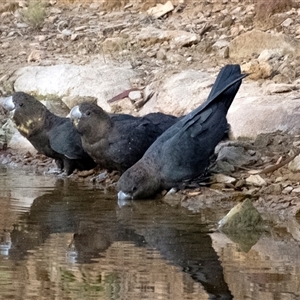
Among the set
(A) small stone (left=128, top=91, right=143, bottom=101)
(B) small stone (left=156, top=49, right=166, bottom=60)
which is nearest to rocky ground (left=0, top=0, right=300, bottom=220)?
(B) small stone (left=156, top=49, right=166, bottom=60)

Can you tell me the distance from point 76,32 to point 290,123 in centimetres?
488

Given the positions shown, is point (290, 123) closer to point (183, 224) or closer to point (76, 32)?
point (183, 224)

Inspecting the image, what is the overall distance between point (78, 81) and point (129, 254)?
5.18 meters

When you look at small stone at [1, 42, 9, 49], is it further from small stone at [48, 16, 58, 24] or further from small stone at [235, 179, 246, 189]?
small stone at [235, 179, 246, 189]

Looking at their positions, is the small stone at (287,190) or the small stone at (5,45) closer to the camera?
the small stone at (287,190)

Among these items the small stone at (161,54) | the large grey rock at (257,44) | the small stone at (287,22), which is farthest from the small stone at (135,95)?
the small stone at (287,22)

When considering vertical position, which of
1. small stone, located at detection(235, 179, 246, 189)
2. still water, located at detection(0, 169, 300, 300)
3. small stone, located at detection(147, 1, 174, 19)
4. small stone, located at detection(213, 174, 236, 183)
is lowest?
still water, located at detection(0, 169, 300, 300)

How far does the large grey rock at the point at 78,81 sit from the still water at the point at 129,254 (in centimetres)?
279

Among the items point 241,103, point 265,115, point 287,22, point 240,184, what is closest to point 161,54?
point 287,22

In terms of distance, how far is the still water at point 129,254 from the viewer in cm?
499

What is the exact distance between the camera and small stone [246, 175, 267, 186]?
7.79 m

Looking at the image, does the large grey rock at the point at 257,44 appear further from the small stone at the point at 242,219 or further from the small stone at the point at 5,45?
the small stone at the point at 242,219

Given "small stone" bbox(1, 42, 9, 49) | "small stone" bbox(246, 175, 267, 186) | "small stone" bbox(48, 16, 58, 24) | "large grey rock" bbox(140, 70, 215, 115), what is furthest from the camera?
"small stone" bbox(48, 16, 58, 24)

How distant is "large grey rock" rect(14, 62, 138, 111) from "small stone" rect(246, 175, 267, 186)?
2798 mm
